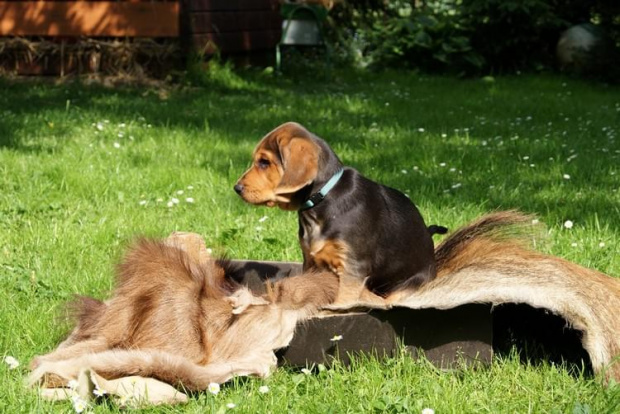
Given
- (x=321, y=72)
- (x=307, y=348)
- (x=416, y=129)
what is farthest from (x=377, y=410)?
(x=321, y=72)

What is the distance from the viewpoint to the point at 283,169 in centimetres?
411

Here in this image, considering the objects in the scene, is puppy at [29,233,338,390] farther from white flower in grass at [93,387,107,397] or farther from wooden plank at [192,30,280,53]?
wooden plank at [192,30,280,53]

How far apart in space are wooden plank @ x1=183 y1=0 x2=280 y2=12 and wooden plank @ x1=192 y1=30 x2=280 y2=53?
0.42 meters

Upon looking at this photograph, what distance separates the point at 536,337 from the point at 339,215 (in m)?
1.05

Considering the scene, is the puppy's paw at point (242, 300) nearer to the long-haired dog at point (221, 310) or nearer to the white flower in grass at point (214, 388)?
the long-haired dog at point (221, 310)

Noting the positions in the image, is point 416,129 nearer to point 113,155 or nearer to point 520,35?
point 113,155

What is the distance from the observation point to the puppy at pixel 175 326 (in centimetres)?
323

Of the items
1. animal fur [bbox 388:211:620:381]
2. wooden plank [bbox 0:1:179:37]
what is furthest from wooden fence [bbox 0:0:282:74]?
animal fur [bbox 388:211:620:381]

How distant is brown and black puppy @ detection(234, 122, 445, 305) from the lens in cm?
402

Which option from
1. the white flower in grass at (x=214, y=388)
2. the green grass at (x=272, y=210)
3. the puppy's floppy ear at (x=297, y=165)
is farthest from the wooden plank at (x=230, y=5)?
the white flower in grass at (x=214, y=388)

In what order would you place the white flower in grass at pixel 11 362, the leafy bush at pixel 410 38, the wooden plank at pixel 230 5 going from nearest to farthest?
1. the white flower in grass at pixel 11 362
2. the wooden plank at pixel 230 5
3. the leafy bush at pixel 410 38

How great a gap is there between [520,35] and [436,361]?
11793 millimetres

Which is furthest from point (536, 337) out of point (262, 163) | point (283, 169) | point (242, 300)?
point (262, 163)

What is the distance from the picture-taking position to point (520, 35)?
47.2 ft
